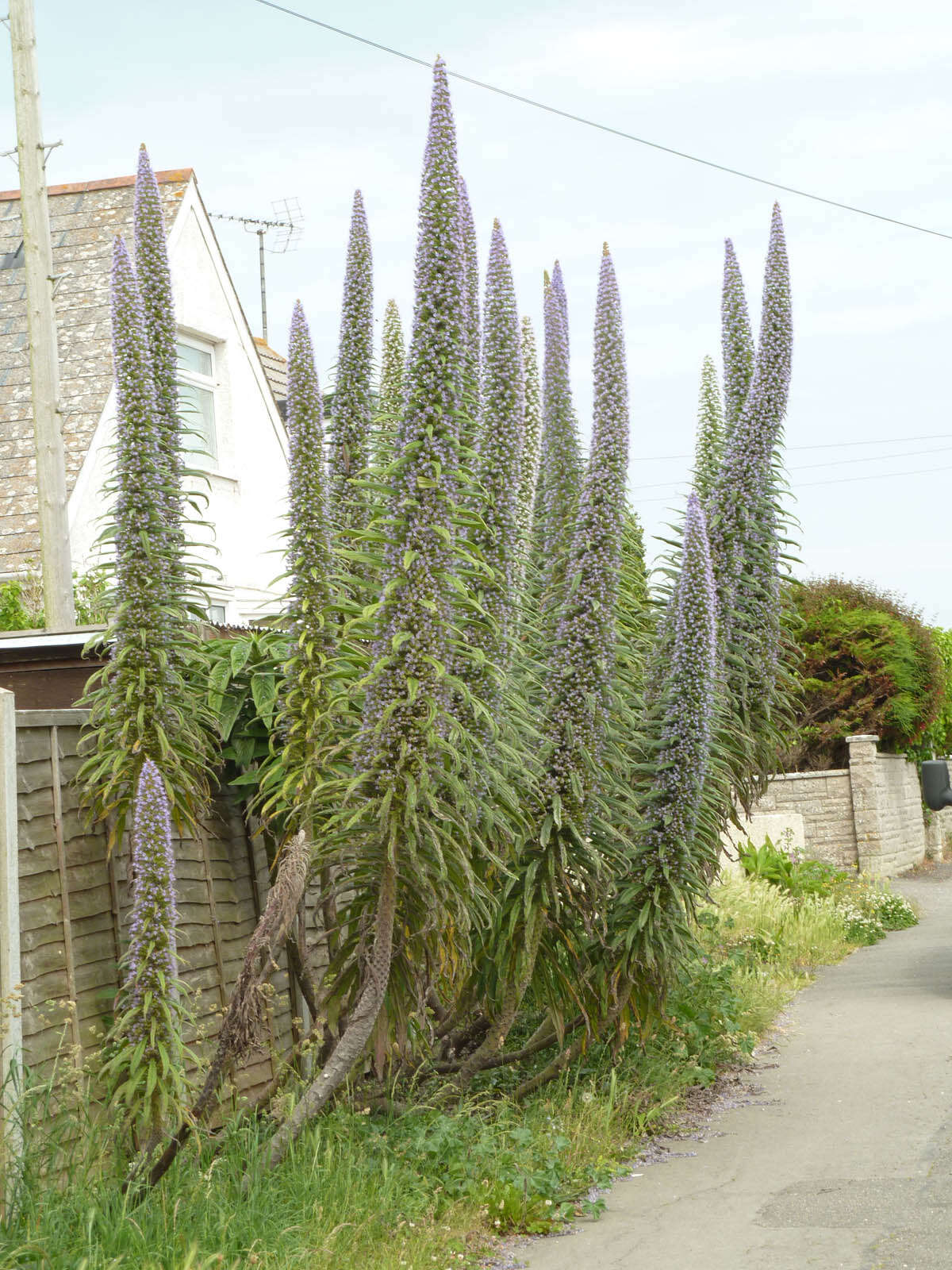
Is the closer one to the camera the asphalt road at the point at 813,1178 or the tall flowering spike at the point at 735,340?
the asphalt road at the point at 813,1178

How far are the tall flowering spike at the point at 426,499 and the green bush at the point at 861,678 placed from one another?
15932 millimetres

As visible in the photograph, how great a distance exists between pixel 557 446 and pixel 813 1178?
3.84 meters

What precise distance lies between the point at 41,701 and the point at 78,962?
6.99 ft

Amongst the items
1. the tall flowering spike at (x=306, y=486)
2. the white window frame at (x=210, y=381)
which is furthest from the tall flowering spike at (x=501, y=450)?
the white window frame at (x=210, y=381)

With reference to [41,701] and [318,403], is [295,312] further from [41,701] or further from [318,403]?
[41,701]

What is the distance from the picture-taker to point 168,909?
473cm

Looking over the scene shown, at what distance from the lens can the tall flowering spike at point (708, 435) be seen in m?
7.58

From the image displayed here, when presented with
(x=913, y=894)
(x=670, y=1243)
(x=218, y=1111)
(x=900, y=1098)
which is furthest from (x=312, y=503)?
(x=913, y=894)

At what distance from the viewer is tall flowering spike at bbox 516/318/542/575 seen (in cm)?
626

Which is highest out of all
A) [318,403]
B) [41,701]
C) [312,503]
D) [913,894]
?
[318,403]

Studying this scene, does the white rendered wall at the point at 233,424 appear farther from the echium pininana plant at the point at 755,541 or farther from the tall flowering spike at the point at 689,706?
the tall flowering spike at the point at 689,706

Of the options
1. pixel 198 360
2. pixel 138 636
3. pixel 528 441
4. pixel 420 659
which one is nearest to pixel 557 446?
pixel 528 441

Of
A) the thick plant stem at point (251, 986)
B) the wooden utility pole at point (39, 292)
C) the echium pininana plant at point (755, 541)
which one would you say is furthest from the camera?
the wooden utility pole at point (39, 292)

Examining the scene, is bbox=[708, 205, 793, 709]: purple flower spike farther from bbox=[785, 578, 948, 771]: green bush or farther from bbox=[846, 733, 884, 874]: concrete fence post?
bbox=[785, 578, 948, 771]: green bush
